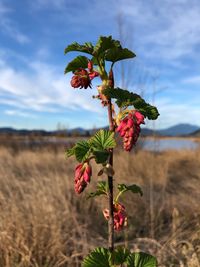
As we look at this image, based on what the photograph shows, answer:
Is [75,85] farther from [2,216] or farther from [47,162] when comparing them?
[47,162]

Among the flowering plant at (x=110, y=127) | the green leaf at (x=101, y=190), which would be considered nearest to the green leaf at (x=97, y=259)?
the flowering plant at (x=110, y=127)

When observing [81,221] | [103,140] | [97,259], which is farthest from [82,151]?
[81,221]

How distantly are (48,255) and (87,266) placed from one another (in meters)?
2.05

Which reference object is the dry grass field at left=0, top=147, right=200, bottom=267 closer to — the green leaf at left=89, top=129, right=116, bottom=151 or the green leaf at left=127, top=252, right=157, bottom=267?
the green leaf at left=127, top=252, right=157, bottom=267

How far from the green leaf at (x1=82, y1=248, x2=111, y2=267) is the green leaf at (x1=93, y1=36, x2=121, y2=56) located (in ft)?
1.51

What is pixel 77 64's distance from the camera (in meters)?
0.94

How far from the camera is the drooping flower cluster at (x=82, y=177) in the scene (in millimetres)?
825

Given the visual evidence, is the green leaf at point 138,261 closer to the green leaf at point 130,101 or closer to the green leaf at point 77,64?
the green leaf at point 130,101

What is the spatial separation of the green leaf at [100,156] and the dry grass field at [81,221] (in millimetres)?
1739

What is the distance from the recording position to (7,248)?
268 centimetres

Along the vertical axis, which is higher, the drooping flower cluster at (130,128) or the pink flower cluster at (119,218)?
the drooping flower cluster at (130,128)

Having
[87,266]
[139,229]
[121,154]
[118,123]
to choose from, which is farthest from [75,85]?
[121,154]

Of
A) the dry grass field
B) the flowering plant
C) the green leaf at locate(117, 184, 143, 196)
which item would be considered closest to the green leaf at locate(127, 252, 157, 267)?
the flowering plant

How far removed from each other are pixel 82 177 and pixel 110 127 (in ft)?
0.45
